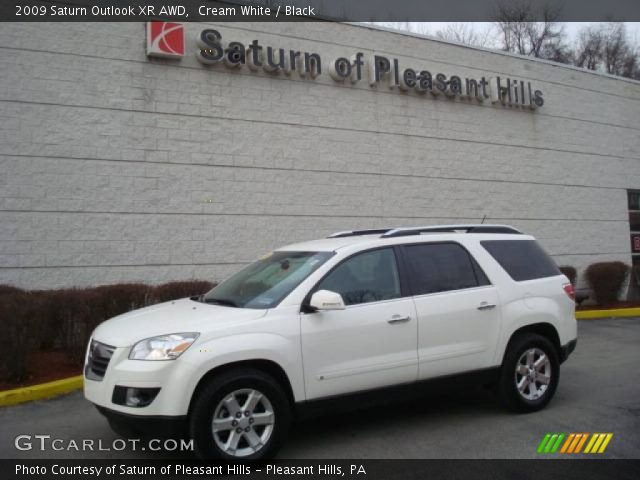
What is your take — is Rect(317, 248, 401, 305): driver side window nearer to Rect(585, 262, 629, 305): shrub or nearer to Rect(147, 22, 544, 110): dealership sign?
Rect(147, 22, 544, 110): dealership sign

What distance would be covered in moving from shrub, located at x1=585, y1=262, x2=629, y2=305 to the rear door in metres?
9.60

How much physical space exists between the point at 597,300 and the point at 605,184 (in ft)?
14.0

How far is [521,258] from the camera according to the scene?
20.0 ft

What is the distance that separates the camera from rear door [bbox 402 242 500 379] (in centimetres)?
513

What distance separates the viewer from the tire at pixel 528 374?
555cm

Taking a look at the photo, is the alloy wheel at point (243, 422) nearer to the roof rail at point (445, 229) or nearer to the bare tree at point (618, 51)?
the roof rail at point (445, 229)

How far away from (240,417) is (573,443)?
2741 mm

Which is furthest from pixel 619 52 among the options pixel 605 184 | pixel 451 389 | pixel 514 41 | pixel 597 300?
pixel 451 389

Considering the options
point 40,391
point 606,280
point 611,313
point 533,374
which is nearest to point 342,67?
point 606,280

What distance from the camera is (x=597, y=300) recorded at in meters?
14.1

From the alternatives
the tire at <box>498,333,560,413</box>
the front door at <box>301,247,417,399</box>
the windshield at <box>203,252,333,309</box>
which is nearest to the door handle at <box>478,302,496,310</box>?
the tire at <box>498,333,560,413</box>

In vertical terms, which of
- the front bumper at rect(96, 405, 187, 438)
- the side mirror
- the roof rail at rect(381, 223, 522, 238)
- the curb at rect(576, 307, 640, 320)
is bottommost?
the curb at rect(576, 307, 640, 320)

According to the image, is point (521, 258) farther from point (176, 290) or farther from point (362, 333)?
point (176, 290)

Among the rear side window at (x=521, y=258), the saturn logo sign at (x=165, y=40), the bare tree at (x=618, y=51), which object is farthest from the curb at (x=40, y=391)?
the bare tree at (x=618, y=51)
